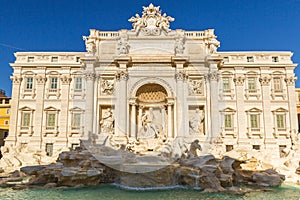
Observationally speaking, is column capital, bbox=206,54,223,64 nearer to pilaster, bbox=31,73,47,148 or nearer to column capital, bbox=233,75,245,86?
column capital, bbox=233,75,245,86

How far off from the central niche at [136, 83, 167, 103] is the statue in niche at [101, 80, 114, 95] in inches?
77.1

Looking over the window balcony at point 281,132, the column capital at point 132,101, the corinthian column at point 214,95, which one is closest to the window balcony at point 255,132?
the window balcony at point 281,132

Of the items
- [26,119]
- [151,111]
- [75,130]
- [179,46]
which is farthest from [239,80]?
[26,119]

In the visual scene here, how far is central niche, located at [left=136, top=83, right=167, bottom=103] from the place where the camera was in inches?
774

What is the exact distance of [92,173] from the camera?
11.1 metres

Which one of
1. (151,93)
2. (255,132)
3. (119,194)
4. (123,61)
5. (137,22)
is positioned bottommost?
(119,194)

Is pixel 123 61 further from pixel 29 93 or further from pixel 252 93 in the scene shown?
pixel 252 93

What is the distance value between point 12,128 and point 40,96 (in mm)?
3156

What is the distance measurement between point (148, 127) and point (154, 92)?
113 inches

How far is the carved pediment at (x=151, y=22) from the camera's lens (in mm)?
20219

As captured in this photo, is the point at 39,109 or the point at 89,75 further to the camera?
the point at 39,109

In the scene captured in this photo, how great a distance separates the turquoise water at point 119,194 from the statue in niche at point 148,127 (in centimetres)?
801

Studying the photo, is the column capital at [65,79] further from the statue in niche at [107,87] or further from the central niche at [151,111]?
the central niche at [151,111]

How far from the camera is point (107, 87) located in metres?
19.6
